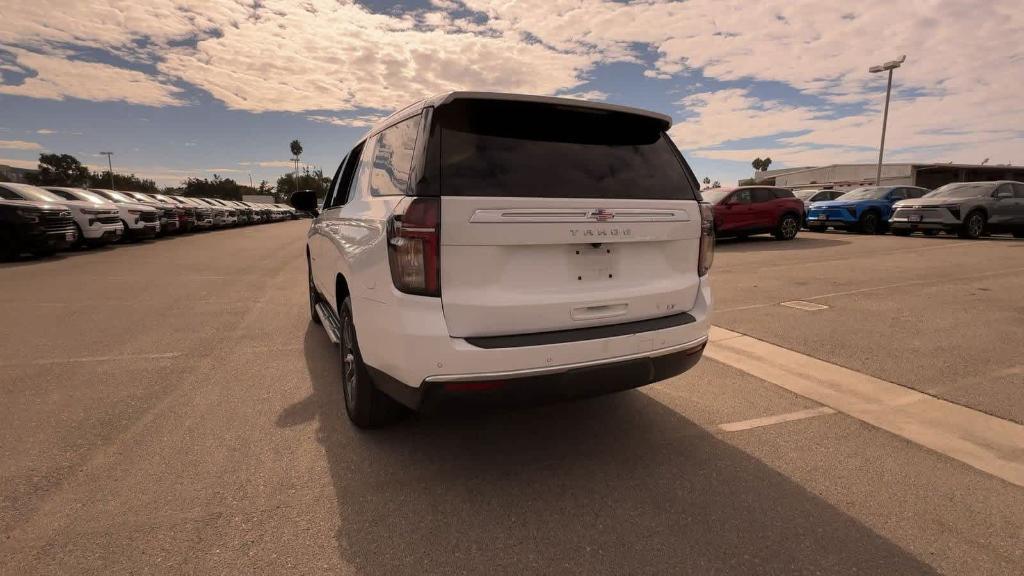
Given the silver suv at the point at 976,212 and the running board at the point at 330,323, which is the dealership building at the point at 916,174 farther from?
the running board at the point at 330,323

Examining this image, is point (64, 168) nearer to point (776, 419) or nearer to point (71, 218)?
point (71, 218)

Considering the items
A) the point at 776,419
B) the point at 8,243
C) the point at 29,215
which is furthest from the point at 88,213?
the point at 776,419

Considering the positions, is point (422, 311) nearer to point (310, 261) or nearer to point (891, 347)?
point (310, 261)

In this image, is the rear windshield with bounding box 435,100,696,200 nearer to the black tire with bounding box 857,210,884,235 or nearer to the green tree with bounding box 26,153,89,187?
the black tire with bounding box 857,210,884,235

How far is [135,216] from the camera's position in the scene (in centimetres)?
1723

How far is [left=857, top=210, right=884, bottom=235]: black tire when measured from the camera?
17.2 m

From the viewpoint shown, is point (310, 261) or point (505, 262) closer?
point (505, 262)

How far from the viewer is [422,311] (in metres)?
2.43

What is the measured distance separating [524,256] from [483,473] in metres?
1.20

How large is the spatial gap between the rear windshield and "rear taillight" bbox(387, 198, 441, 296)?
125 millimetres

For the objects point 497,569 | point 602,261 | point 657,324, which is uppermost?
point 602,261

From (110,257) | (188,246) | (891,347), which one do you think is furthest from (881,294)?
(188,246)

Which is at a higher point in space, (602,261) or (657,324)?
(602,261)

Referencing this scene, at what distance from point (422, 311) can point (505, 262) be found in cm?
44
